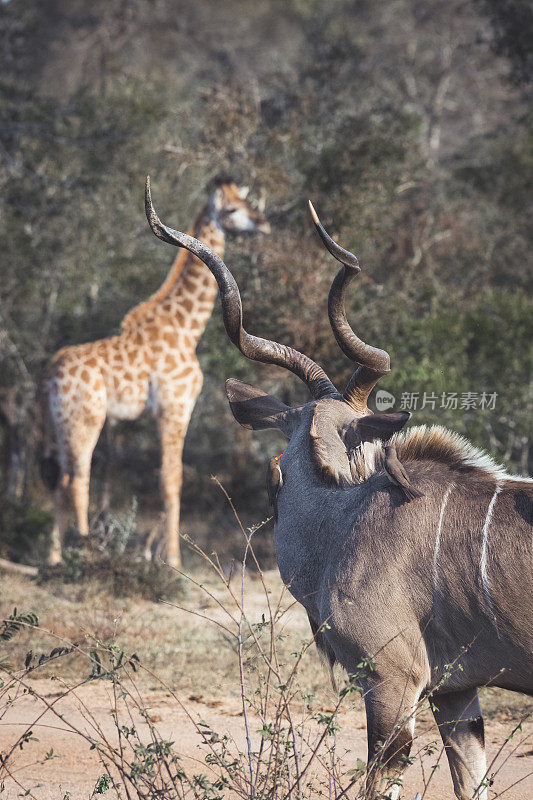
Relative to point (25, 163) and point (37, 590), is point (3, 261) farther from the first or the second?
point (37, 590)

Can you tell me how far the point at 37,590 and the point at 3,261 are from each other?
15.7ft

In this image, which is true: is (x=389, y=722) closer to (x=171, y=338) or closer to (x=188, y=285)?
(x=171, y=338)

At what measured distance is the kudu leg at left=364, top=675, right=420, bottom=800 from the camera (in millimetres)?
2926

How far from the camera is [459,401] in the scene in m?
8.30

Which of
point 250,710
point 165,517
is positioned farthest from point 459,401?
point 250,710

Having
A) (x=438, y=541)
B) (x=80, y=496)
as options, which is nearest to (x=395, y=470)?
(x=438, y=541)

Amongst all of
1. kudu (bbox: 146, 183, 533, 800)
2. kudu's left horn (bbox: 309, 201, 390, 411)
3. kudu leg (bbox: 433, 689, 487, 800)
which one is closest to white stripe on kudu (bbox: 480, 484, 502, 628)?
kudu (bbox: 146, 183, 533, 800)

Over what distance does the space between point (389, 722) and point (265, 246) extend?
638 centimetres

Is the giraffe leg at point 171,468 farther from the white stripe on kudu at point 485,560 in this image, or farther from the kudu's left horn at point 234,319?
the white stripe on kudu at point 485,560

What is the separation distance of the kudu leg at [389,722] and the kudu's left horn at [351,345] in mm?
1219

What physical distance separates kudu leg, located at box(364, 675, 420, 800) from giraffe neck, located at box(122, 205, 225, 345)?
19.1ft

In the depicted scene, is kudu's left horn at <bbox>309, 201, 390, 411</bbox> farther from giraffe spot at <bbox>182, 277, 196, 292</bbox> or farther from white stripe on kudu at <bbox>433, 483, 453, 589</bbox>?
giraffe spot at <bbox>182, 277, 196, 292</bbox>

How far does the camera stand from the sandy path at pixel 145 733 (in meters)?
3.87

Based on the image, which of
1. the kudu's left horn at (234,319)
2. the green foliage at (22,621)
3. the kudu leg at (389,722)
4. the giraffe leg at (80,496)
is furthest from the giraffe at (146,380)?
the kudu leg at (389,722)
